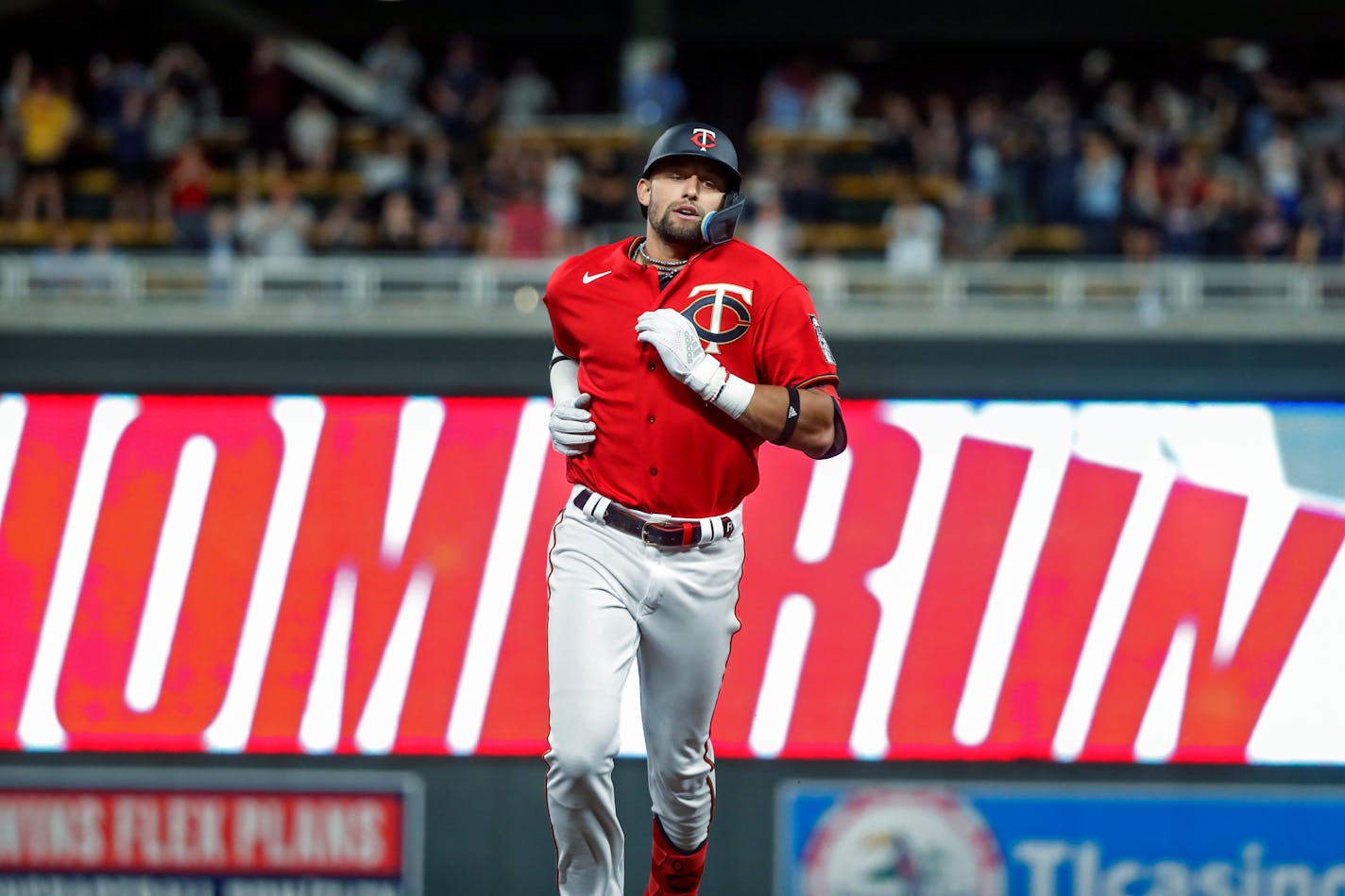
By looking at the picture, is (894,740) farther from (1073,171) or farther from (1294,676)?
(1073,171)

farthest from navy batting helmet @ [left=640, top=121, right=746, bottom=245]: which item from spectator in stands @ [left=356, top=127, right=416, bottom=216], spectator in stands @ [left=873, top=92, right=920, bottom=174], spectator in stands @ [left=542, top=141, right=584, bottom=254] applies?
spectator in stands @ [left=873, top=92, right=920, bottom=174]

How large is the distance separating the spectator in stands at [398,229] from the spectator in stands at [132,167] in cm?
192

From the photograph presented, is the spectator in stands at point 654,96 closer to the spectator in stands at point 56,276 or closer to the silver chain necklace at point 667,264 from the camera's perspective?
the spectator in stands at point 56,276

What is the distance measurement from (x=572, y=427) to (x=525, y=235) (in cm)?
504

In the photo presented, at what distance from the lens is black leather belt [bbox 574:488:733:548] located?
3904 millimetres

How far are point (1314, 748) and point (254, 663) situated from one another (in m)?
3.70

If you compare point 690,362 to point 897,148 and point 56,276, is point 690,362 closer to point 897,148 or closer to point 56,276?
point 56,276

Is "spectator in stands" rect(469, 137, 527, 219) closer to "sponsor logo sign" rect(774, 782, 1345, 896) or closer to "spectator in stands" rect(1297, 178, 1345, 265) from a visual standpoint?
"spectator in stands" rect(1297, 178, 1345, 265)

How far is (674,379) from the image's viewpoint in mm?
3846

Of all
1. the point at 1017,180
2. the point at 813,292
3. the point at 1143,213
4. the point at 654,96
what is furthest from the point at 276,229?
the point at 1143,213

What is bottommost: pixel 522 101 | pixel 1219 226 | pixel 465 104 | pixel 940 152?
pixel 1219 226

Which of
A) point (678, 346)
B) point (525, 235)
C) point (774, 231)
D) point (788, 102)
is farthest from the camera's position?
point (788, 102)

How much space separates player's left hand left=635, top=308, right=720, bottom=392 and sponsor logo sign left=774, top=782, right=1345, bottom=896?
212 centimetres

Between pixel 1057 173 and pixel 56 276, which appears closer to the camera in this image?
pixel 56 276
